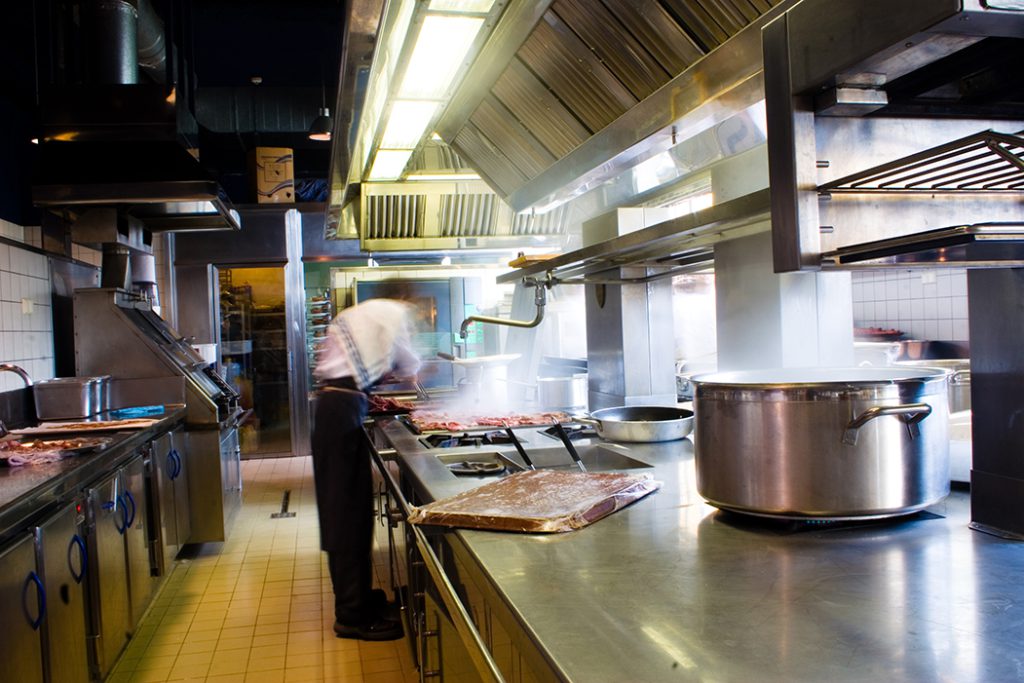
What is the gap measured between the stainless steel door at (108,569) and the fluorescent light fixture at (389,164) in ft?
6.25

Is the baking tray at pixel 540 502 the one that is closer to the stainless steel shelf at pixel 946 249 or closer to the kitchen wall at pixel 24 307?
the stainless steel shelf at pixel 946 249

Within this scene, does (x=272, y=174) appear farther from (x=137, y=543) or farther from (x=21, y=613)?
(x=21, y=613)

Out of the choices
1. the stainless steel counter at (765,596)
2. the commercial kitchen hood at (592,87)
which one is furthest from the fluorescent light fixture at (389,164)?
the stainless steel counter at (765,596)

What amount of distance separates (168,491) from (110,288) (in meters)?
1.46

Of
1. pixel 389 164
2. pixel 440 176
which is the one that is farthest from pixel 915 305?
pixel 389 164

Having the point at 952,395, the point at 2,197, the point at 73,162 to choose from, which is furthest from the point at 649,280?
the point at 2,197

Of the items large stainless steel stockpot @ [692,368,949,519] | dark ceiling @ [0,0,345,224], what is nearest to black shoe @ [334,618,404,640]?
large stainless steel stockpot @ [692,368,949,519]

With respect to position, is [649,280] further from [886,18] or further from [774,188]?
[886,18]

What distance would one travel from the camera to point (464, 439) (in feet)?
10.1

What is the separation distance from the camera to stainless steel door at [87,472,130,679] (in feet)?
9.18

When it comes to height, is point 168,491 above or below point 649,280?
below

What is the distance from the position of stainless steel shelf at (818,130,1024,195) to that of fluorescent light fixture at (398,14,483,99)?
4.08ft

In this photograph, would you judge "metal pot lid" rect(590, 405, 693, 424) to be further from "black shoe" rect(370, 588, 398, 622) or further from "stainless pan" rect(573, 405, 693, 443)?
"black shoe" rect(370, 588, 398, 622)

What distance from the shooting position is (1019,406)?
4.62ft
